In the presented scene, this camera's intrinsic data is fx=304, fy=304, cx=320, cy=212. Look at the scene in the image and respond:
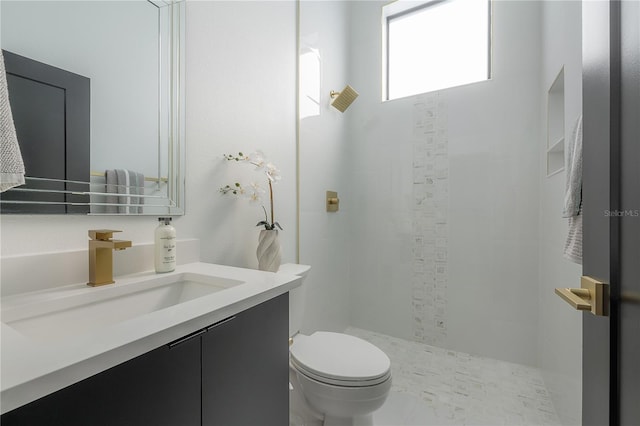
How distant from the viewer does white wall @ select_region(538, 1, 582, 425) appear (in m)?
1.20

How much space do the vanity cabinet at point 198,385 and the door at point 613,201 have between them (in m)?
0.71

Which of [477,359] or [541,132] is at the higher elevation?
[541,132]

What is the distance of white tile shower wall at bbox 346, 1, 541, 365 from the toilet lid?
1088 mm

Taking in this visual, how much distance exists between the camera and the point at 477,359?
209 cm

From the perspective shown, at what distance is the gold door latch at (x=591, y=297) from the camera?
1.84 ft

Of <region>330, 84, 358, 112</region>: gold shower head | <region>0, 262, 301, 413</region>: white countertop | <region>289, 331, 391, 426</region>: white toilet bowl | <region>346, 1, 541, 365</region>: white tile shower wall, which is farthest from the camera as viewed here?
<region>330, 84, 358, 112</region>: gold shower head

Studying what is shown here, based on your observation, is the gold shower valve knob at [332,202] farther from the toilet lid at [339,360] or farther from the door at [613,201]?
the door at [613,201]

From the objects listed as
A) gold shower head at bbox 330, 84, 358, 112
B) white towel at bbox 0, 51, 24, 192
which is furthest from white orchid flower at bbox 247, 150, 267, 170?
gold shower head at bbox 330, 84, 358, 112

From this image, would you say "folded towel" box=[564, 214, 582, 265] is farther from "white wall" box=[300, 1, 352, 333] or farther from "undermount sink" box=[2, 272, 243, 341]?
"white wall" box=[300, 1, 352, 333]

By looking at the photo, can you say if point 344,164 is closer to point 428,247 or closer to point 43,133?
point 428,247

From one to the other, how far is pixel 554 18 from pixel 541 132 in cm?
62

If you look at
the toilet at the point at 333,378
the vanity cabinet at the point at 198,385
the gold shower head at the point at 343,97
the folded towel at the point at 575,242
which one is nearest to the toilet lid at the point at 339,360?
the toilet at the point at 333,378

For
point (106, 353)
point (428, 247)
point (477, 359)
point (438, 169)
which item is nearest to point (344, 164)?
point (438, 169)

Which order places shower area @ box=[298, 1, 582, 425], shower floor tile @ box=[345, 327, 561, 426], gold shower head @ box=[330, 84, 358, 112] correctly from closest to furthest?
shower floor tile @ box=[345, 327, 561, 426] < shower area @ box=[298, 1, 582, 425] < gold shower head @ box=[330, 84, 358, 112]
